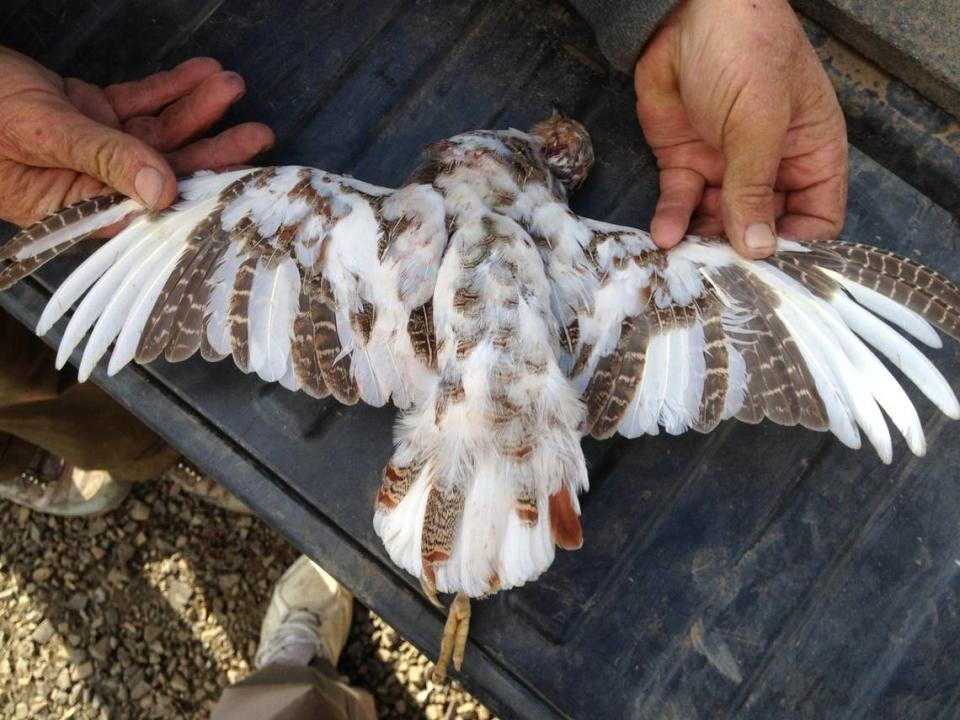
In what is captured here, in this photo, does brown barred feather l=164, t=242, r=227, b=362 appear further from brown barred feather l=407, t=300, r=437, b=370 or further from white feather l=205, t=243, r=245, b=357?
brown barred feather l=407, t=300, r=437, b=370

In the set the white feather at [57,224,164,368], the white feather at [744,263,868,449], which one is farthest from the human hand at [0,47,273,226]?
the white feather at [744,263,868,449]

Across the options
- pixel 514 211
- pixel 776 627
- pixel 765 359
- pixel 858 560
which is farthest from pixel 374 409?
pixel 858 560

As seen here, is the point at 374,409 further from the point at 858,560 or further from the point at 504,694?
the point at 858,560

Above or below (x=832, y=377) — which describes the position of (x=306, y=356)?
below

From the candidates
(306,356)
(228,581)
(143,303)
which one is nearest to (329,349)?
(306,356)

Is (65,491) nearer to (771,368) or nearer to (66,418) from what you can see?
(66,418)

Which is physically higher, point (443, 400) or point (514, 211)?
point (514, 211)
